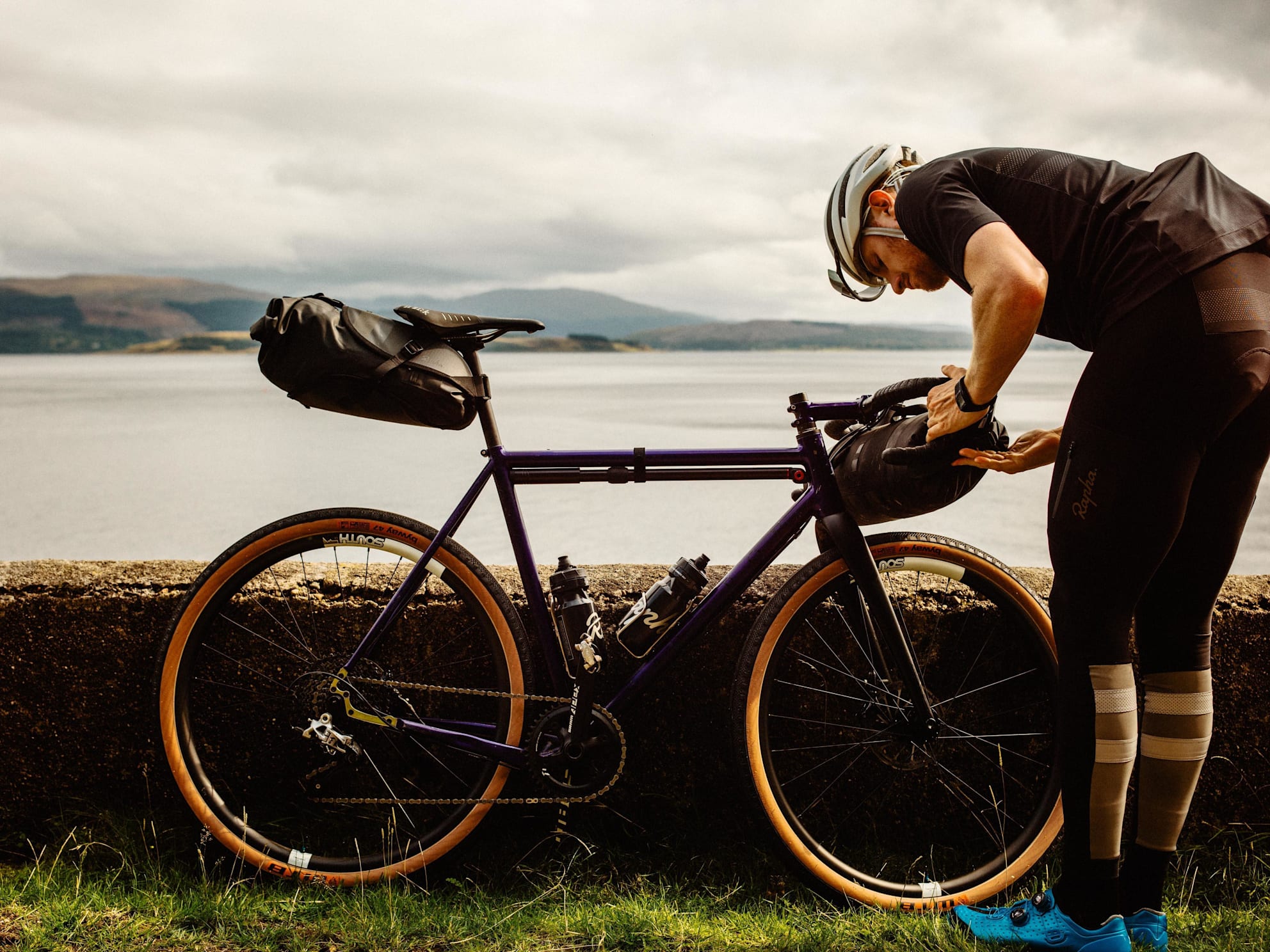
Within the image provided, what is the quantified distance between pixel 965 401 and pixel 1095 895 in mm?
1144

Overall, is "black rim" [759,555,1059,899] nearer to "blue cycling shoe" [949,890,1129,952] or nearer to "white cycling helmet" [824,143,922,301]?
"blue cycling shoe" [949,890,1129,952]

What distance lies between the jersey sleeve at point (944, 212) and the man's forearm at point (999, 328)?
3.6 inches

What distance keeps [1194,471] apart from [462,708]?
193cm

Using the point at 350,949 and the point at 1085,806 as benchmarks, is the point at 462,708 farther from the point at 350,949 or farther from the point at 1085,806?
the point at 1085,806

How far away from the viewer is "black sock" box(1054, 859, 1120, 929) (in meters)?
1.87

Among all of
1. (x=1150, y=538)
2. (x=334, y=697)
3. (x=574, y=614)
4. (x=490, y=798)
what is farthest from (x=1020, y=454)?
(x=334, y=697)

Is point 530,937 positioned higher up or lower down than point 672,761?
lower down

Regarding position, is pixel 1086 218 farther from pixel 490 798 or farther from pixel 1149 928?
pixel 490 798

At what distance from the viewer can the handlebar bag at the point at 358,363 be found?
2072 mm

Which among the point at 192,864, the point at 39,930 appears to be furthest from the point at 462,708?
the point at 39,930

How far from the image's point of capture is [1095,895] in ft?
6.17

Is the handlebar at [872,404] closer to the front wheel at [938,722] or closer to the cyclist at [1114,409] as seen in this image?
the cyclist at [1114,409]

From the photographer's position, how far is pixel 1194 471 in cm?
168

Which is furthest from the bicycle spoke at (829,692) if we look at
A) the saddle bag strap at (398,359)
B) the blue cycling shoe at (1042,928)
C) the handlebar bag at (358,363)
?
the saddle bag strap at (398,359)
